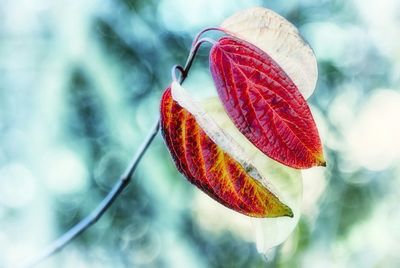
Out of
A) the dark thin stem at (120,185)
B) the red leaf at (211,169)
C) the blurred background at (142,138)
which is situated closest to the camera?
the red leaf at (211,169)

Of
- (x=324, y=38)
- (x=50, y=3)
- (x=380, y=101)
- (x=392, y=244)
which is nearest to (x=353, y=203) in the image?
(x=392, y=244)

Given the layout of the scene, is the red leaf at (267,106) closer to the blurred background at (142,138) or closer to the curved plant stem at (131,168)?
the curved plant stem at (131,168)

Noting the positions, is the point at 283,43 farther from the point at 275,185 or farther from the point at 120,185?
the point at 120,185

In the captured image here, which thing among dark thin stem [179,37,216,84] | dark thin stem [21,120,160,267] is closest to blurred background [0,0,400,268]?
dark thin stem [21,120,160,267]

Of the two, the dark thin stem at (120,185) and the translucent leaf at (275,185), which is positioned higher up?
the translucent leaf at (275,185)

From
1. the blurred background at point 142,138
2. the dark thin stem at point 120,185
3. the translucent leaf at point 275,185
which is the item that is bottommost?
the blurred background at point 142,138

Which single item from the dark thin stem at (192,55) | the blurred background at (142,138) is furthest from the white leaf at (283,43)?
the blurred background at (142,138)
